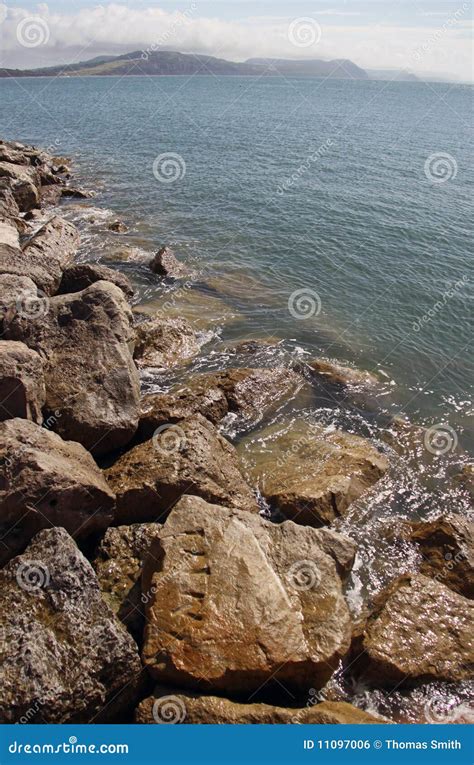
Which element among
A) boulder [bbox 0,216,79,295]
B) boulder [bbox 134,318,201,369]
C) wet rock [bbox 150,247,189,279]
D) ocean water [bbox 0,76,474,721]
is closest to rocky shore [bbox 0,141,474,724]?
ocean water [bbox 0,76,474,721]

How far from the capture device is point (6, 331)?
15.5m

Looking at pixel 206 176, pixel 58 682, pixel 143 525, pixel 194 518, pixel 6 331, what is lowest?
pixel 58 682

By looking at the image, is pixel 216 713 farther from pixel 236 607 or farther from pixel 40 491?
pixel 40 491

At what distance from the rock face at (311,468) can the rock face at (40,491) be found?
5.22 metres

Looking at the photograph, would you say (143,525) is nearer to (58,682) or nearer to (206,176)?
(58,682)

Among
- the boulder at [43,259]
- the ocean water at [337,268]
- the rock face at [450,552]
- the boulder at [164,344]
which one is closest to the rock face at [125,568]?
the ocean water at [337,268]

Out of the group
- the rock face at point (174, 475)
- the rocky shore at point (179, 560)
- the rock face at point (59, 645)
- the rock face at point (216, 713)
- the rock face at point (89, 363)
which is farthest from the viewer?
the rock face at point (89, 363)

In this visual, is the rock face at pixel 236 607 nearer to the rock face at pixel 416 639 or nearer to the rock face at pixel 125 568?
the rock face at pixel 125 568

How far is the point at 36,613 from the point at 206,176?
149ft

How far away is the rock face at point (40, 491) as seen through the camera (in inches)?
414

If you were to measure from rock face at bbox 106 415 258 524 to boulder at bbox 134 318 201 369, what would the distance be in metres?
6.44

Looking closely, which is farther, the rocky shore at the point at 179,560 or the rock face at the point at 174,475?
the rock face at the point at 174,475

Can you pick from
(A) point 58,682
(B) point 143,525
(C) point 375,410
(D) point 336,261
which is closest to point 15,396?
(B) point 143,525

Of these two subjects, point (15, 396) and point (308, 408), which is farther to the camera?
point (308, 408)
